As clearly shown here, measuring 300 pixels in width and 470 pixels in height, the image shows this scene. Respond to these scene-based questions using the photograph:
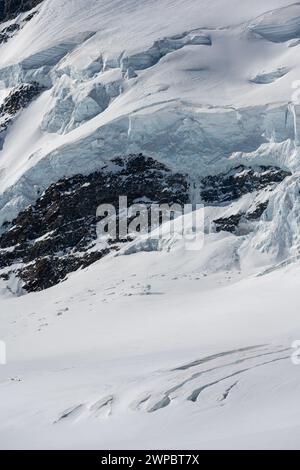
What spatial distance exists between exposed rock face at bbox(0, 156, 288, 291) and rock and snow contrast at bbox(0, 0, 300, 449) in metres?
0.10

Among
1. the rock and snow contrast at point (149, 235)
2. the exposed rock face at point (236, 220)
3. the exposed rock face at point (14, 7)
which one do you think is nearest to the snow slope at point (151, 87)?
the rock and snow contrast at point (149, 235)

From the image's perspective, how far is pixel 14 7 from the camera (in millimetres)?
79812

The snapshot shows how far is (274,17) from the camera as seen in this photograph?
2074 inches

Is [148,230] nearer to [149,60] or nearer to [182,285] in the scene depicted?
[182,285]

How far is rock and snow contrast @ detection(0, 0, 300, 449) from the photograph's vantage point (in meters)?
17.6

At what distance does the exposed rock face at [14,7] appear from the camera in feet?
253

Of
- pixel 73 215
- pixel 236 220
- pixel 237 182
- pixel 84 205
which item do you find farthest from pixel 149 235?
pixel 73 215

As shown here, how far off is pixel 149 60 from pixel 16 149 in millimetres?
→ 12191

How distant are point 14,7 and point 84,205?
4285 cm

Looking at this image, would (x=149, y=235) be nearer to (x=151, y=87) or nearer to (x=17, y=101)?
(x=151, y=87)

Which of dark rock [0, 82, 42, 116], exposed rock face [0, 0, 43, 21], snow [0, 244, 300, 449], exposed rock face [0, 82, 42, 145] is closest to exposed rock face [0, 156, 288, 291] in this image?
snow [0, 244, 300, 449]

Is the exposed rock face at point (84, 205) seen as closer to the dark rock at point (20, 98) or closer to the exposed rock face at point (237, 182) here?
the exposed rock face at point (237, 182)

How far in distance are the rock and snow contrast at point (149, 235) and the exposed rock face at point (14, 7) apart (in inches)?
279

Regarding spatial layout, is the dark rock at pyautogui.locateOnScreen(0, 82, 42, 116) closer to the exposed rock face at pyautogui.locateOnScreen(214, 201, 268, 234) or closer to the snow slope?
the snow slope
